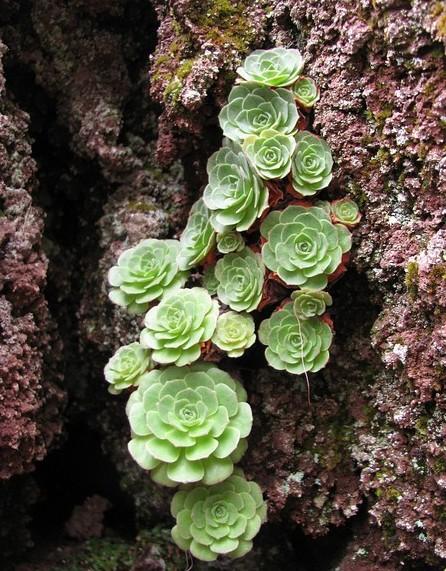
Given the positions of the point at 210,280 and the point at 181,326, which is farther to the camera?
the point at 210,280

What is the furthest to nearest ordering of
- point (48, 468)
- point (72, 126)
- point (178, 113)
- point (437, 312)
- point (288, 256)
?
1. point (48, 468)
2. point (72, 126)
3. point (178, 113)
4. point (288, 256)
5. point (437, 312)

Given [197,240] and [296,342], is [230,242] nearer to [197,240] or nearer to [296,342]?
[197,240]

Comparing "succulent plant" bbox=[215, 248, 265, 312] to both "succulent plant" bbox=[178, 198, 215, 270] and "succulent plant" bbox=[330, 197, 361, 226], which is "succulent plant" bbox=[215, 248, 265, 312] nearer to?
"succulent plant" bbox=[178, 198, 215, 270]

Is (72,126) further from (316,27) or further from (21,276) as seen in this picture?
(316,27)

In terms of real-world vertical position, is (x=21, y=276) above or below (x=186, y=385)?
above

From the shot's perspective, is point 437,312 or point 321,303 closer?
point 437,312

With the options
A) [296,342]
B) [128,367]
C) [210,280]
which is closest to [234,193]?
[210,280]

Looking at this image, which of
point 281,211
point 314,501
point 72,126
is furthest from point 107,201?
point 314,501
